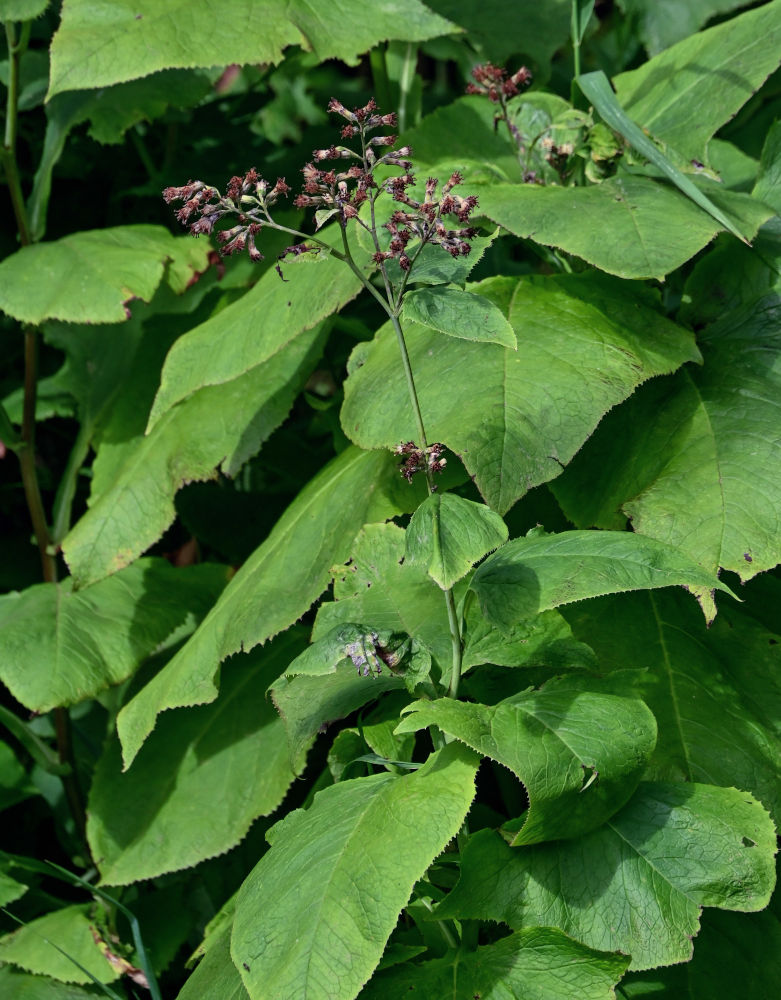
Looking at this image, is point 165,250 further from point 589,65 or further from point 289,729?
point 589,65

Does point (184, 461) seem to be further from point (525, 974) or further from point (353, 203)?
point (525, 974)

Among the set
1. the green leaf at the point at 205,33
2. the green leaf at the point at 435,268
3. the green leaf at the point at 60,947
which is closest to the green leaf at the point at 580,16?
the green leaf at the point at 205,33

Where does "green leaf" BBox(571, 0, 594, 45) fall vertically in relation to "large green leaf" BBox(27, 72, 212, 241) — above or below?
above

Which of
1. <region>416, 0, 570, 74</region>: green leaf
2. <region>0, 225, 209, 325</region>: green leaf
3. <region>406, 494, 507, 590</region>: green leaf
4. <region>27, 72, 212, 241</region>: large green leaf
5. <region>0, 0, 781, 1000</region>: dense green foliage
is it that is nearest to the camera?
<region>406, 494, 507, 590</region>: green leaf

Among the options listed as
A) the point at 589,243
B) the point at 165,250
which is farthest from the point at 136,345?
the point at 589,243

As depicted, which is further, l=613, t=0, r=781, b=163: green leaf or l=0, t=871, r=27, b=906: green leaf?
l=0, t=871, r=27, b=906: green leaf

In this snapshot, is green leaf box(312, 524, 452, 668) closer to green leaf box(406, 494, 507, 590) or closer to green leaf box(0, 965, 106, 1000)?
green leaf box(406, 494, 507, 590)

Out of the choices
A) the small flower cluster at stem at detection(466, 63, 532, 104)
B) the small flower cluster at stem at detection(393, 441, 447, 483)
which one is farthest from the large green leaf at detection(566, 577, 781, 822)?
the small flower cluster at stem at detection(466, 63, 532, 104)

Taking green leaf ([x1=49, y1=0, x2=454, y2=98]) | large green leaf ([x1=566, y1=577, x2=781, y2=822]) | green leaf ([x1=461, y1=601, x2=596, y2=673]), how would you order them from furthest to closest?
green leaf ([x1=49, y1=0, x2=454, y2=98]) < large green leaf ([x1=566, y1=577, x2=781, y2=822]) < green leaf ([x1=461, y1=601, x2=596, y2=673])

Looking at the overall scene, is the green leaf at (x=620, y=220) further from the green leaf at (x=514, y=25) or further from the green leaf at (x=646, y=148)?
the green leaf at (x=514, y=25)
